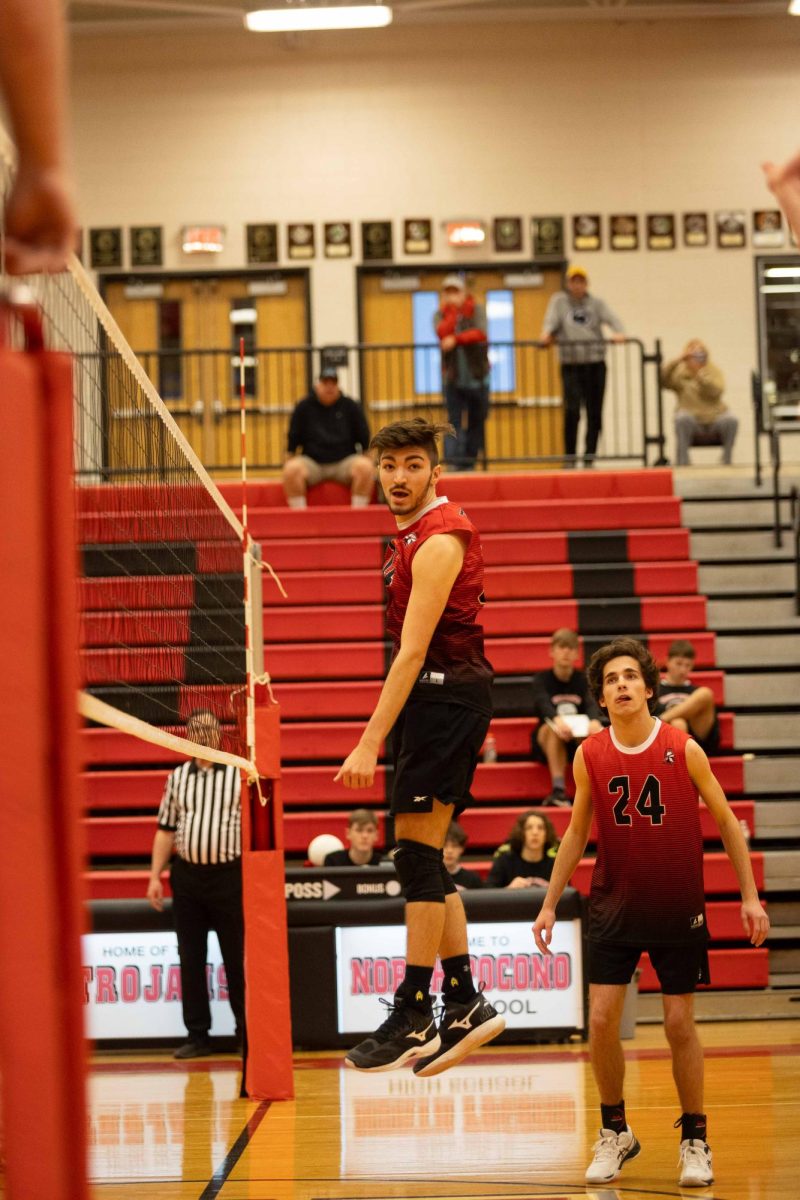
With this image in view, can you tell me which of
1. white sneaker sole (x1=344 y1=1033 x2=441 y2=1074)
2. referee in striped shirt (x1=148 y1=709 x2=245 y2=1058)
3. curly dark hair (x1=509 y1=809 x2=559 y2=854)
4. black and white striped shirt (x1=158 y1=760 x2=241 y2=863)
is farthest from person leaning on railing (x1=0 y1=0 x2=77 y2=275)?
curly dark hair (x1=509 y1=809 x2=559 y2=854)

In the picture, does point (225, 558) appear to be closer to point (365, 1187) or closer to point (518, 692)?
point (518, 692)

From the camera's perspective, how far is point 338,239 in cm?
1789

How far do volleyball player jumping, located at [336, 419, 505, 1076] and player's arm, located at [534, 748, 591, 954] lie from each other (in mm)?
1135

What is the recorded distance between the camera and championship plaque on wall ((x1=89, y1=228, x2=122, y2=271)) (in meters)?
17.8

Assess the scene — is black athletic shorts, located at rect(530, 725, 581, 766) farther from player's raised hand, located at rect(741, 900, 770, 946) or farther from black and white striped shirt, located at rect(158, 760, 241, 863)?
player's raised hand, located at rect(741, 900, 770, 946)

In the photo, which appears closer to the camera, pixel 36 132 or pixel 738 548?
pixel 36 132

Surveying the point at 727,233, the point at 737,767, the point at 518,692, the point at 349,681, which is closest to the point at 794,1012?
the point at 737,767

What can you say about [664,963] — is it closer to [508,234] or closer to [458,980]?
[458,980]

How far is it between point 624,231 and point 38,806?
56.4ft

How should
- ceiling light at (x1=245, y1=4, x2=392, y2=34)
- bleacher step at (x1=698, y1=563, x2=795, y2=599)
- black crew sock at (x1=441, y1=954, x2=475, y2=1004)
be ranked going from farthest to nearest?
ceiling light at (x1=245, y1=4, x2=392, y2=34) → bleacher step at (x1=698, y1=563, x2=795, y2=599) → black crew sock at (x1=441, y1=954, x2=475, y2=1004)

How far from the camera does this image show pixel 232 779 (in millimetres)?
8719

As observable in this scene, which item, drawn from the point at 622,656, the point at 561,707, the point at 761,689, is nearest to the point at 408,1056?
the point at 622,656

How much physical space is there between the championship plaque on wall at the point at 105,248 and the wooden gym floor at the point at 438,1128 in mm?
11272

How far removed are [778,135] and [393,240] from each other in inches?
182
